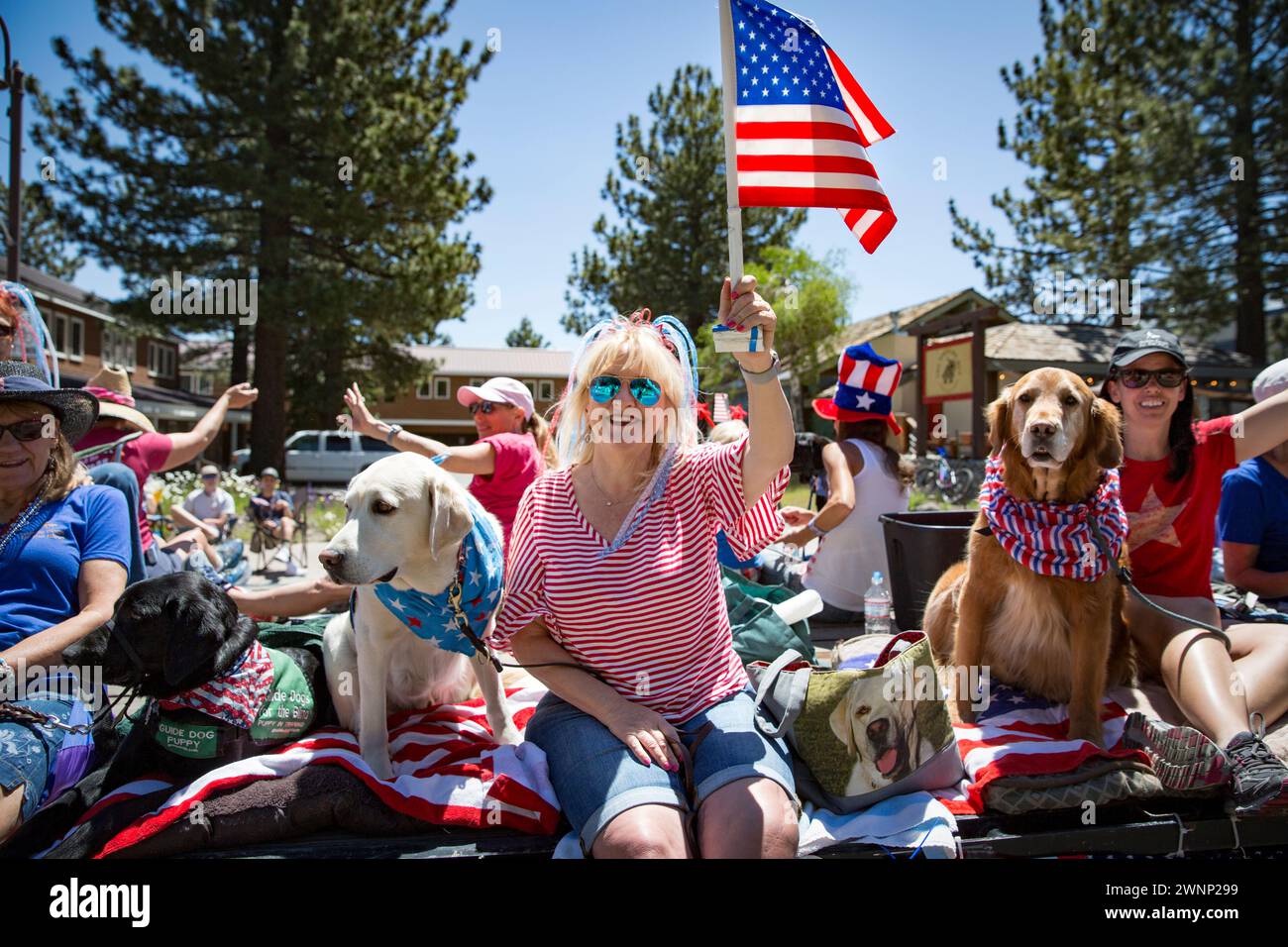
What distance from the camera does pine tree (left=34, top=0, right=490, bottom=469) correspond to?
18.1m

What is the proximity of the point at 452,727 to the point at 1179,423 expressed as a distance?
3210 mm

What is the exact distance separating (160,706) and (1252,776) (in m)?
3.53

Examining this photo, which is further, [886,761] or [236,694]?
[236,694]

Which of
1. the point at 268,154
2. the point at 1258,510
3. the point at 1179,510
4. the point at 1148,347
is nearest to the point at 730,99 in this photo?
the point at 1148,347

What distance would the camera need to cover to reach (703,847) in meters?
2.11

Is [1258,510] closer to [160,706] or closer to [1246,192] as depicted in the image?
[160,706]

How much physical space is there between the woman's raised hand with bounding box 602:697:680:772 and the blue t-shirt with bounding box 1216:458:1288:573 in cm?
299

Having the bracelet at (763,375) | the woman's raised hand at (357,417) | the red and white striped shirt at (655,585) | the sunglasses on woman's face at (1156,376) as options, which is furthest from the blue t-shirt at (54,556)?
the sunglasses on woman's face at (1156,376)

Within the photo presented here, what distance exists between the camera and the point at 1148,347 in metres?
3.13

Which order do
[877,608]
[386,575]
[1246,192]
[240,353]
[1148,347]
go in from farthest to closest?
[240,353]
[1246,192]
[877,608]
[1148,347]
[386,575]

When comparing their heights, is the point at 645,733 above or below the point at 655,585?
below

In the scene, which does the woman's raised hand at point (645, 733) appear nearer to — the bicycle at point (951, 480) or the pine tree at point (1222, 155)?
the bicycle at point (951, 480)
